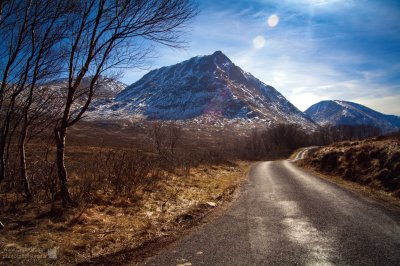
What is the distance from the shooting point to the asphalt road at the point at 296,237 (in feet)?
20.6

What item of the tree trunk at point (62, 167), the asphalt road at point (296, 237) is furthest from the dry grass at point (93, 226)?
the asphalt road at point (296, 237)

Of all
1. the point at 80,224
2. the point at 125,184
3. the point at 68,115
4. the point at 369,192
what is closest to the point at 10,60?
→ the point at 68,115

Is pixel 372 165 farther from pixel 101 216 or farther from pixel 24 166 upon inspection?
pixel 24 166

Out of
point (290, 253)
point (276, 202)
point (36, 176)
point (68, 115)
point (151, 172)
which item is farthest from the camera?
point (151, 172)

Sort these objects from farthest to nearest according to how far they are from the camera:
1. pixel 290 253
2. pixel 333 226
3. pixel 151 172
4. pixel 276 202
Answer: pixel 151 172 < pixel 276 202 < pixel 333 226 < pixel 290 253

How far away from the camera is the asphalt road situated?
6273mm

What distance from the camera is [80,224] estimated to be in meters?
8.73

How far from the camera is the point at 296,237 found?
25.2ft

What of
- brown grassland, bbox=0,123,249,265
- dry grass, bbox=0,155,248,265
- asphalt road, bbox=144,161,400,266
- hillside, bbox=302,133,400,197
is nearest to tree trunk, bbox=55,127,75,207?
brown grassland, bbox=0,123,249,265

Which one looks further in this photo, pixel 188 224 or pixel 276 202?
pixel 276 202

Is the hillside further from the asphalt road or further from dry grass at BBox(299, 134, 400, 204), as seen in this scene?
the asphalt road

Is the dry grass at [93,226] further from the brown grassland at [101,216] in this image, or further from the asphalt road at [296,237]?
the asphalt road at [296,237]

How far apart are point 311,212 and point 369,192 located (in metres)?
5.59

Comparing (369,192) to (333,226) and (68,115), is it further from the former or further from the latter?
(68,115)
